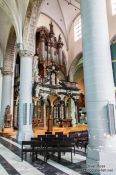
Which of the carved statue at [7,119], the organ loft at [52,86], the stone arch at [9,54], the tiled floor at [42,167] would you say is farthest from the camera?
the organ loft at [52,86]

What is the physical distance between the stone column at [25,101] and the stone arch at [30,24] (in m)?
0.69

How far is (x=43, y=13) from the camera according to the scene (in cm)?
2264

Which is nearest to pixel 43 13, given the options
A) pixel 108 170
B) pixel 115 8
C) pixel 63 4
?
pixel 63 4

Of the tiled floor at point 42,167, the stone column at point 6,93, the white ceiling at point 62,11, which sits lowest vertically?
the tiled floor at point 42,167

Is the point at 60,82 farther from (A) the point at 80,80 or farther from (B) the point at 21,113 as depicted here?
(B) the point at 21,113

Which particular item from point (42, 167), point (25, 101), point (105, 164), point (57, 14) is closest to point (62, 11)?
point (57, 14)

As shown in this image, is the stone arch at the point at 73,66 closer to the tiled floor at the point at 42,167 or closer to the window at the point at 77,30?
the window at the point at 77,30

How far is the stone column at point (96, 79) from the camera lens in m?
4.44

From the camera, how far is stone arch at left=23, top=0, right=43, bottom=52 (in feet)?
39.4

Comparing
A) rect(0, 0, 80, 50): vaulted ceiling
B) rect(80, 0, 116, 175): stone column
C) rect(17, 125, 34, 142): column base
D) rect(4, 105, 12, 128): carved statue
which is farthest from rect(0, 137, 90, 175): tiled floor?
rect(0, 0, 80, 50): vaulted ceiling

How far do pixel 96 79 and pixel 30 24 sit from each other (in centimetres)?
911

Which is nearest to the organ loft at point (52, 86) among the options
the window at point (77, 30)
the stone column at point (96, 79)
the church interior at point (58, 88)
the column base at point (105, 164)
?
the church interior at point (58, 88)

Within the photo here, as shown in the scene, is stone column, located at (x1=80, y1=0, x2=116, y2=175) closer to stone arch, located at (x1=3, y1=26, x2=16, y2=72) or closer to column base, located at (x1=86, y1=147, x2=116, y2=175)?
column base, located at (x1=86, y1=147, x2=116, y2=175)

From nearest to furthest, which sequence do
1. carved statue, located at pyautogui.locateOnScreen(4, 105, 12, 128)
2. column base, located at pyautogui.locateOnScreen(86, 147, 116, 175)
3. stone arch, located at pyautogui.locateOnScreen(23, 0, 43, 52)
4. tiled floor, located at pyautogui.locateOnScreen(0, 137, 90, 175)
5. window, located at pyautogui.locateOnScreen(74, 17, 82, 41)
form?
column base, located at pyautogui.locateOnScreen(86, 147, 116, 175) < tiled floor, located at pyautogui.locateOnScreen(0, 137, 90, 175) < stone arch, located at pyautogui.locateOnScreen(23, 0, 43, 52) < carved statue, located at pyautogui.locateOnScreen(4, 105, 12, 128) < window, located at pyautogui.locateOnScreen(74, 17, 82, 41)
